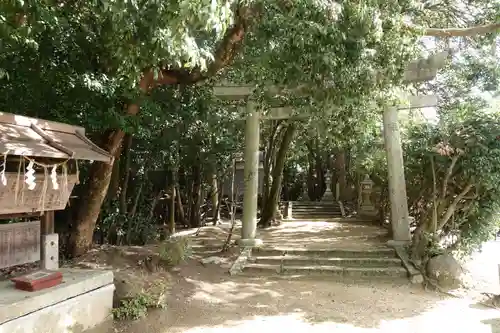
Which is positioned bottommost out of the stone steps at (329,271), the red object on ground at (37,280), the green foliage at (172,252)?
the stone steps at (329,271)

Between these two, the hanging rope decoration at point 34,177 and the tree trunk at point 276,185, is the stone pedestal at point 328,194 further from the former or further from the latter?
the hanging rope decoration at point 34,177


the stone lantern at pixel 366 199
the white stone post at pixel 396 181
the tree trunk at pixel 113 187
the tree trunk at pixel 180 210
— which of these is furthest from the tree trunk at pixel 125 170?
the stone lantern at pixel 366 199

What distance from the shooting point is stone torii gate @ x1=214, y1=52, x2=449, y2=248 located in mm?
9867

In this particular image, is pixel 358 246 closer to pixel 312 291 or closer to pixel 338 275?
pixel 338 275

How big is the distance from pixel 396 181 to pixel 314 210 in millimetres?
10695

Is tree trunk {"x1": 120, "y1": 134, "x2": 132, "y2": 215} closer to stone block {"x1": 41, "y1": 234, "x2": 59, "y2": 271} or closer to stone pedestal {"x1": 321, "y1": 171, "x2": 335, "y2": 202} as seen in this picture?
stone block {"x1": 41, "y1": 234, "x2": 59, "y2": 271}

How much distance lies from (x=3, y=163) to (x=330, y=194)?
20.1m

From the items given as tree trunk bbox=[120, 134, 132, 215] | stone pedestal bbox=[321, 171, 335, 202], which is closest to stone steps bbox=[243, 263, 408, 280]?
tree trunk bbox=[120, 134, 132, 215]

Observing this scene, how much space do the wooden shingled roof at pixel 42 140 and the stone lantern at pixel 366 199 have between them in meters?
13.6

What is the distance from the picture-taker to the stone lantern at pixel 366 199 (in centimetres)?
1750

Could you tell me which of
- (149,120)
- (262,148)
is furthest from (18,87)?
(262,148)

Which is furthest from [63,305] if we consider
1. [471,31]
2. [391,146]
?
[391,146]

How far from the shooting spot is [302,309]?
22.7 ft

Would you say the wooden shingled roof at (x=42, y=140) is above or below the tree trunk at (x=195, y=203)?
above
